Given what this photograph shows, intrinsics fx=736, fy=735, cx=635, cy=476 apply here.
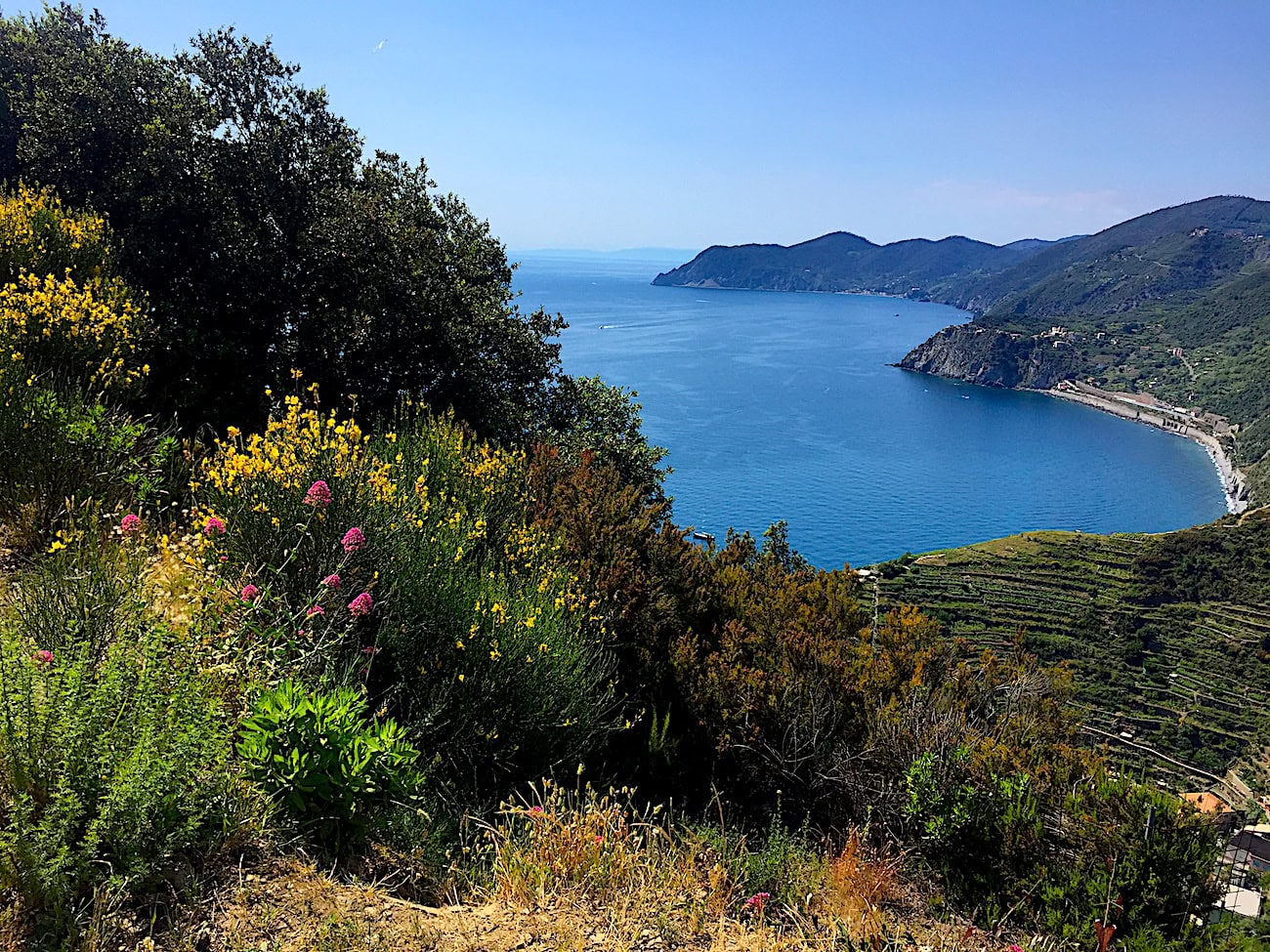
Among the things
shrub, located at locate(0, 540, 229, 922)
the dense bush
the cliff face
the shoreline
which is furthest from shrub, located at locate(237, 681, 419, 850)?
the cliff face

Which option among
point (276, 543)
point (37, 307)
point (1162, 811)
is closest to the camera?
point (276, 543)

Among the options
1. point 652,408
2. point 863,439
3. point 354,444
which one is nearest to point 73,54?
point 354,444

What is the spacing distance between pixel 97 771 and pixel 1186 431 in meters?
147

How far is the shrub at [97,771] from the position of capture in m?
2.05

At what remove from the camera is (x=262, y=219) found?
11117mm

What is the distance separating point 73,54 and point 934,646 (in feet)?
48.4

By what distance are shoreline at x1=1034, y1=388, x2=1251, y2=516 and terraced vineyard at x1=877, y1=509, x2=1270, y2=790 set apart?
23644 millimetres

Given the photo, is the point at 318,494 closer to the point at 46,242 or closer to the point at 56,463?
the point at 56,463

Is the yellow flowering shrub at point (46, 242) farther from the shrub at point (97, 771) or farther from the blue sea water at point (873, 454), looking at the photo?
the blue sea water at point (873, 454)

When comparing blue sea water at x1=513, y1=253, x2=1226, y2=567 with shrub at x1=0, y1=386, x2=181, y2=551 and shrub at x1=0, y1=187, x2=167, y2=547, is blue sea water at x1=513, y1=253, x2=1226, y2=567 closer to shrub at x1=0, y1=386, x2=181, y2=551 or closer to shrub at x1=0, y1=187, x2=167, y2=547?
shrub at x1=0, y1=187, x2=167, y2=547

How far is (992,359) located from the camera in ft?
488

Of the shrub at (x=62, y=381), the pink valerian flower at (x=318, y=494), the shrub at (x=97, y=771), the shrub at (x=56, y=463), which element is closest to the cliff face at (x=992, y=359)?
the shrub at (x=62, y=381)

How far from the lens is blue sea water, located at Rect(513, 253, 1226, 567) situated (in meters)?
69.9

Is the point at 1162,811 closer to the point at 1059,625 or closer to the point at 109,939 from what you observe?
the point at 109,939
